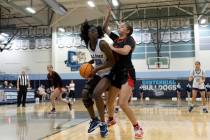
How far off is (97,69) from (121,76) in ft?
1.40

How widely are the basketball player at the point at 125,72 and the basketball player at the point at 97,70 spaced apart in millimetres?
153

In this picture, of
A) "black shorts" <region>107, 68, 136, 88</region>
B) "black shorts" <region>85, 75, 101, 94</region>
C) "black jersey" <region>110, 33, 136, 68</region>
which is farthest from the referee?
"black jersey" <region>110, 33, 136, 68</region>

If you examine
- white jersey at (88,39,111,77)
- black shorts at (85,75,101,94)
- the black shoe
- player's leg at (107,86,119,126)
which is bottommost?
the black shoe

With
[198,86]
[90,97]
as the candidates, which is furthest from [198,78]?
[90,97]

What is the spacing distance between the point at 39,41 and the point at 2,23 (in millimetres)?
3737

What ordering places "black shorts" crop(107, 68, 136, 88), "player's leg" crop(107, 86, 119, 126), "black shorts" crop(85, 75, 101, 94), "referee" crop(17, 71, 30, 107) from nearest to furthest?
1. "black shorts" crop(107, 68, 136, 88)
2. "black shorts" crop(85, 75, 101, 94)
3. "player's leg" crop(107, 86, 119, 126)
4. "referee" crop(17, 71, 30, 107)

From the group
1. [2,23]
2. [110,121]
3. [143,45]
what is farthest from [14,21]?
[110,121]

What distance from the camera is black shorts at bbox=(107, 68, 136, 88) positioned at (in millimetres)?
5242

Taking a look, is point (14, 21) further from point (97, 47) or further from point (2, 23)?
point (97, 47)

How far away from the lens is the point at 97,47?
5.27 metres

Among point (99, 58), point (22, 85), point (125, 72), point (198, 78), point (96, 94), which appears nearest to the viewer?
point (96, 94)

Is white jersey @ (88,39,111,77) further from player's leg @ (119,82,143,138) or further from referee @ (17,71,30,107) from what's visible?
referee @ (17,71,30,107)

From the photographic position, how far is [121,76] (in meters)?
5.34

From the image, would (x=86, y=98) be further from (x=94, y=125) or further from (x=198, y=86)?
(x=198, y=86)
